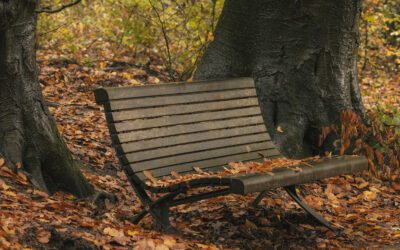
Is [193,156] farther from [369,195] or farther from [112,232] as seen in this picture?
[369,195]

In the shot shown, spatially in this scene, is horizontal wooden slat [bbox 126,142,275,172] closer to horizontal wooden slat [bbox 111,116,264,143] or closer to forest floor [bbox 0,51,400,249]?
horizontal wooden slat [bbox 111,116,264,143]

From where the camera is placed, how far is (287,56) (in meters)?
6.41

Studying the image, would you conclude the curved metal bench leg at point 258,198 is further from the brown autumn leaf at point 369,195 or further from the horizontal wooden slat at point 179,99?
the brown autumn leaf at point 369,195

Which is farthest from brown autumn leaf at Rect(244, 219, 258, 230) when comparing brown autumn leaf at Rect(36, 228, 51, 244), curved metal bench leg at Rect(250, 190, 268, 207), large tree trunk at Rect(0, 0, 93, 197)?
brown autumn leaf at Rect(36, 228, 51, 244)

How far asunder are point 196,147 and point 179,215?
631 millimetres

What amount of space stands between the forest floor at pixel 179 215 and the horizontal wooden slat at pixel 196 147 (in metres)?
0.48

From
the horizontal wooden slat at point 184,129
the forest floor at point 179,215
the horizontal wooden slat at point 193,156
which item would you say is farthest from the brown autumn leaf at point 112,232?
the horizontal wooden slat at point 184,129

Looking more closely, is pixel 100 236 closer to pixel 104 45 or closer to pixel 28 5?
pixel 28 5

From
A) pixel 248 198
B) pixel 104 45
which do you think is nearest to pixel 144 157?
pixel 248 198

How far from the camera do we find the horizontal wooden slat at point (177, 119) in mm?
4593

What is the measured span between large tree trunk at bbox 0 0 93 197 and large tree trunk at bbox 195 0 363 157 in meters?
1.91

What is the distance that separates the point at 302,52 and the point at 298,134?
0.78 meters

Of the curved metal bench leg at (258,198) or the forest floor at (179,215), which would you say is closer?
the forest floor at (179,215)

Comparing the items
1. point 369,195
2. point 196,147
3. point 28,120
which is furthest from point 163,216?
point 369,195
